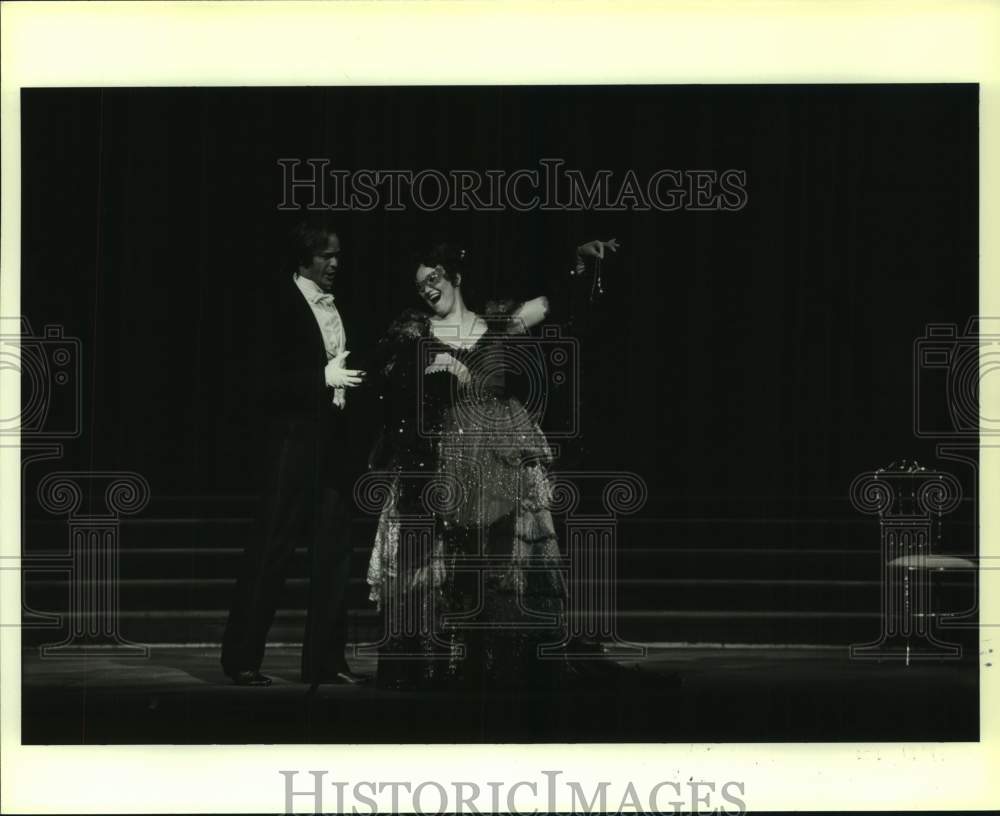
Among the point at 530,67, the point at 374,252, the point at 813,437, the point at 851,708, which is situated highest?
the point at 530,67

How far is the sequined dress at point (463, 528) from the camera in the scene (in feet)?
21.2

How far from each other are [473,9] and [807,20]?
1.27 meters

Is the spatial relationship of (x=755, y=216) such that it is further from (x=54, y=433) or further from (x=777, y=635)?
(x=54, y=433)

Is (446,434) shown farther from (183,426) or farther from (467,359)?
(183,426)

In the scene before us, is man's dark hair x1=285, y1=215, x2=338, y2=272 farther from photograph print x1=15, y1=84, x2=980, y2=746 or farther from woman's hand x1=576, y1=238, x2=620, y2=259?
woman's hand x1=576, y1=238, x2=620, y2=259

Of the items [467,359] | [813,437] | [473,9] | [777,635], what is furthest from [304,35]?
[777,635]

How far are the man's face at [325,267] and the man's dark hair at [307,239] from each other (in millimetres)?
14

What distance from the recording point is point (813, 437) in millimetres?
6469

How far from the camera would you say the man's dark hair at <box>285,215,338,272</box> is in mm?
6473

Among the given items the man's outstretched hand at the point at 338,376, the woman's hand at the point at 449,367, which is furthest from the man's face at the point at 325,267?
the woman's hand at the point at 449,367

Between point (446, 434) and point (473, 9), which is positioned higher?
point (473, 9)

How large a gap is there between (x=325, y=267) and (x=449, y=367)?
0.60 meters

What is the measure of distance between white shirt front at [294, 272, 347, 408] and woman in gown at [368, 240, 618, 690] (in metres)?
0.18

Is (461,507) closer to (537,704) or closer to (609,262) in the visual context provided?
(537,704)
